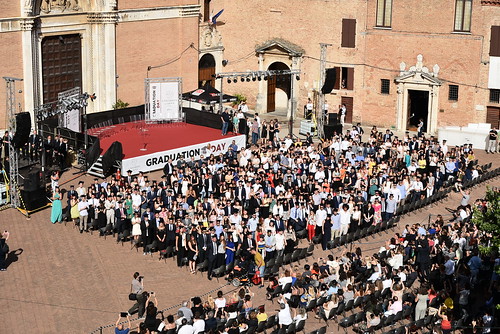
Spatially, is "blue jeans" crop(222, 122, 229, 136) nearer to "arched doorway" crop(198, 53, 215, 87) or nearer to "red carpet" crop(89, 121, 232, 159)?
"red carpet" crop(89, 121, 232, 159)

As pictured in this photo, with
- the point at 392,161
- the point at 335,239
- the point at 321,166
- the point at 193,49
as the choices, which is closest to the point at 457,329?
the point at 335,239

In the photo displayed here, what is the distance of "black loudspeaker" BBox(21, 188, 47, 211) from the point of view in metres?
33.1

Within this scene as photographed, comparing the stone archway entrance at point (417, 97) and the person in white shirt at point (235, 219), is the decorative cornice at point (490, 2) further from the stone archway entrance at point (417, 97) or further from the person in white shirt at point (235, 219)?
the person in white shirt at point (235, 219)

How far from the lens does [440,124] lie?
47.6 meters

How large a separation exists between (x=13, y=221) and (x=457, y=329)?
655 inches

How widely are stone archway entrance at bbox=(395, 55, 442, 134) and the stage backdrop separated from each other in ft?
35.4

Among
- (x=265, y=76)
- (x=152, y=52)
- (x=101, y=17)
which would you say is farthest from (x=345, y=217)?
(x=152, y=52)

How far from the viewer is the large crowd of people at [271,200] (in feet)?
92.0

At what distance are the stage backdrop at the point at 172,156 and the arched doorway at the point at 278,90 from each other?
10570mm

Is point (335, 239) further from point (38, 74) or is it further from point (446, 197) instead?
point (38, 74)

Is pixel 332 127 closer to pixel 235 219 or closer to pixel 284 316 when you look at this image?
pixel 235 219

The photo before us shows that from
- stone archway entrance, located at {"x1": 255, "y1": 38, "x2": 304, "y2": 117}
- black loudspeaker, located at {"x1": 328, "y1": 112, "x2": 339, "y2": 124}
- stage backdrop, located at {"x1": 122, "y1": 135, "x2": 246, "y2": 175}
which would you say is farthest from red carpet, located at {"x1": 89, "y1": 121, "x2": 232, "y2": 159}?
stone archway entrance, located at {"x1": 255, "y1": 38, "x2": 304, "y2": 117}

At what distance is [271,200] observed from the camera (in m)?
31.9

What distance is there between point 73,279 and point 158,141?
15.1 meters
